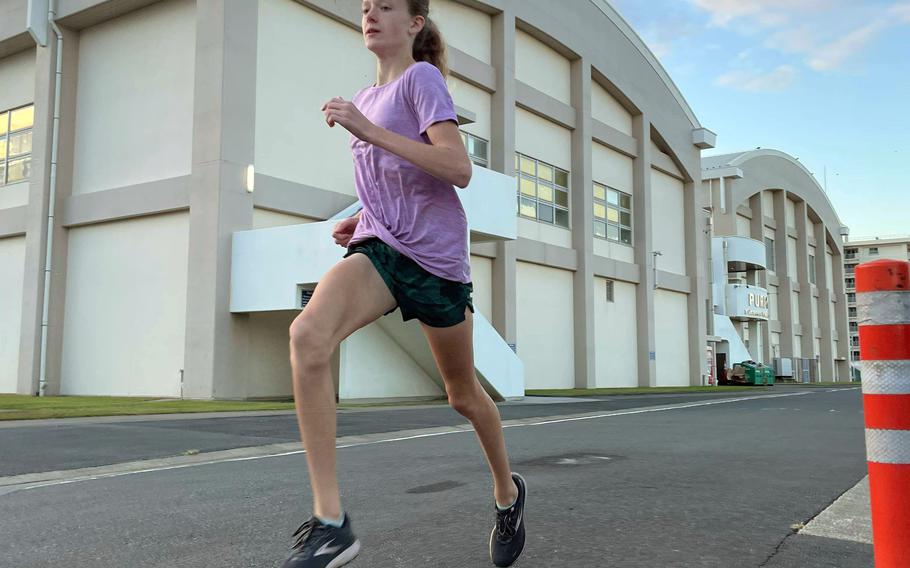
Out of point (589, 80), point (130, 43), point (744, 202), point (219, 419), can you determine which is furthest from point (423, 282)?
point (744, 202)

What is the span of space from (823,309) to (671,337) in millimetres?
32679

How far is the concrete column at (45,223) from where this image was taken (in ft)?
65.0

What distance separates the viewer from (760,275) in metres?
52.8

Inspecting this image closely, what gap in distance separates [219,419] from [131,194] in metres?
10.2

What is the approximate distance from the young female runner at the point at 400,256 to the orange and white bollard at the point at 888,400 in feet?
4.15

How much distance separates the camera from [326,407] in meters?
2.63

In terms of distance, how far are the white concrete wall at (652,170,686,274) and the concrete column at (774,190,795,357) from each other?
68.1ft

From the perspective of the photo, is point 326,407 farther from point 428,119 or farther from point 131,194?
point 131,194

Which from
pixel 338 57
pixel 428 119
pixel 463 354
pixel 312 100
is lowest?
pixel 463 354

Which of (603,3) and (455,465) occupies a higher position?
(603,3)

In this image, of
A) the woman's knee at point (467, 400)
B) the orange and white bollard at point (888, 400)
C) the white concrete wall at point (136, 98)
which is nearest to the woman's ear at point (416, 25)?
the woman's knee at point (467, 400)

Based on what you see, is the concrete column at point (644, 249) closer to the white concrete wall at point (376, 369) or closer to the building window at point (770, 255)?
the white concrete wall at point (376, 369)

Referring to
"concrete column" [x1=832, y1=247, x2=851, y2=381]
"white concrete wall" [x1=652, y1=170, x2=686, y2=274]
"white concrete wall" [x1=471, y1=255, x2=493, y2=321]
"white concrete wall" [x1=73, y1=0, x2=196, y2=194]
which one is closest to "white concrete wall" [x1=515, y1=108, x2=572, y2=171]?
"white concrete wall" [x1=471, y1=255, x2=493, y2=321]

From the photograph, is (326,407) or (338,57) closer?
(326,407)
